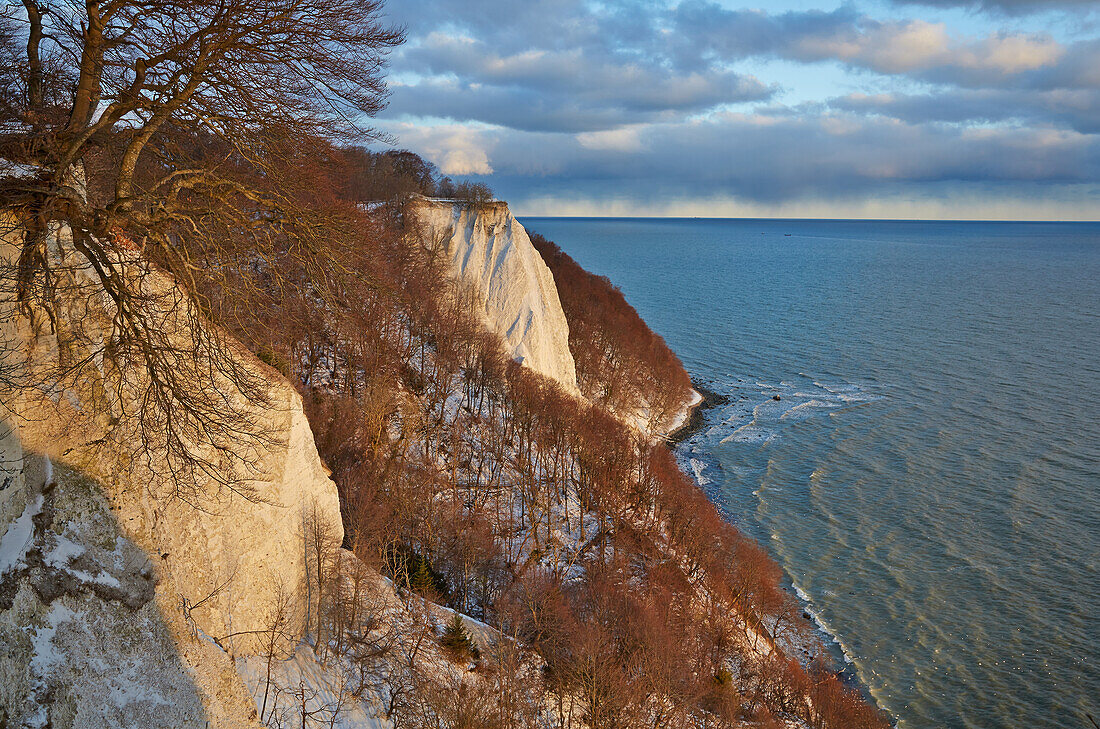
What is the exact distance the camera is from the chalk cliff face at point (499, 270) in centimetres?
5400

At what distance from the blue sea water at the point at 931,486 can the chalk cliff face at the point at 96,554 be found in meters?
28.0

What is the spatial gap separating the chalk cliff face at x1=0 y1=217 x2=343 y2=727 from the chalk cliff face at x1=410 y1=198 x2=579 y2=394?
40318 mm

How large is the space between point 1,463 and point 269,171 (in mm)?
6096

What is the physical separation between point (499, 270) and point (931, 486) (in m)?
34.9

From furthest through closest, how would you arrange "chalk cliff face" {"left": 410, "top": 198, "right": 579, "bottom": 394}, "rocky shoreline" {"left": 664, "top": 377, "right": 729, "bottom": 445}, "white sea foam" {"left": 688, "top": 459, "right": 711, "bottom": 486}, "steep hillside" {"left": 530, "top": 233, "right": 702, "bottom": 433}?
"steep hillside" {"left": 530, "top": 233, "right": 702, "bottom": 433}
"rocky shoreline" {"left": 664, "top": 377, "right": 729, "bottom": 445}
"chalk cliff face" {"left": 410, "top": 198, "right": 579, "bottom": 394}
"white sea foam" {"left": 688, "top": 459, "right": 711, "bottom": 486}

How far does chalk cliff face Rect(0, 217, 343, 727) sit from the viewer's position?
419 inches

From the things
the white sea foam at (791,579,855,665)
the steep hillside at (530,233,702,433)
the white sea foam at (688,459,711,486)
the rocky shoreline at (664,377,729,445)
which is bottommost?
the white sea foam at (791,579,855,665)

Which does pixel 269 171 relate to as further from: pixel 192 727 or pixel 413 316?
pixel 413 316

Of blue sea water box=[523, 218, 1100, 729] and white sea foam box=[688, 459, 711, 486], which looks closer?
blue sea water box=[523, 218, 1100, 729]

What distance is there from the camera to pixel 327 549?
16391mm

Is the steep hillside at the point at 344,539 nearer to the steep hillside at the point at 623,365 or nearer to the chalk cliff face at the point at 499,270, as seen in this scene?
the chalk cliff face at the point at 499,270

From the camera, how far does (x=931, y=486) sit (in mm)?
46062

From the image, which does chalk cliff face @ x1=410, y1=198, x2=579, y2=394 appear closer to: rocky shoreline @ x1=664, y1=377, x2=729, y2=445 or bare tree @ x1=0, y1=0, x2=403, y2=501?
rocky shoreline @ x1=664, y1=377, x2=729, y2=445

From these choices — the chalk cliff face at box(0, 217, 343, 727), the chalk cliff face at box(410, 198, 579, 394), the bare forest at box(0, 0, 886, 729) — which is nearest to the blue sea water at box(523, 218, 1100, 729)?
the bare forest at box(0, 0, 886, 729)
